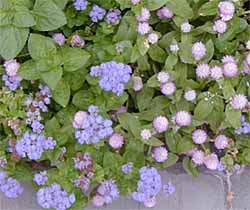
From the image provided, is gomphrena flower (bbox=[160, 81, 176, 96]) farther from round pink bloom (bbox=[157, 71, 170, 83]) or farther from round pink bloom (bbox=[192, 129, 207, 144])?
round pink bloom (bbox=[192, 129, 207, 144])

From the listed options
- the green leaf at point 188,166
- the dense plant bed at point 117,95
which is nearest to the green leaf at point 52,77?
the dense plant bed at point 117,95

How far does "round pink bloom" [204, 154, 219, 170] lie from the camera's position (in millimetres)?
2020

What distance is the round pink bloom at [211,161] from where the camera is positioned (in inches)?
79.5

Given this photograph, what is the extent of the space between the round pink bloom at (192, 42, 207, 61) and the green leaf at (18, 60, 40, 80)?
497 mm

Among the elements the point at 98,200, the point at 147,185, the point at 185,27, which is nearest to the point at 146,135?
the point at 147,185

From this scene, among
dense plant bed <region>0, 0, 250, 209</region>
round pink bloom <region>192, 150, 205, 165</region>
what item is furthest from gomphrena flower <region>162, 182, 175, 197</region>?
round pink bloom <region>192, 150, 205, 165</region>

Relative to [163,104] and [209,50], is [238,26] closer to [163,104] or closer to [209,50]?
[209,50]

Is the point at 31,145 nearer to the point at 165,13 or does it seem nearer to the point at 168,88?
the point at 168,88

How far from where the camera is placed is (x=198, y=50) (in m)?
1.99

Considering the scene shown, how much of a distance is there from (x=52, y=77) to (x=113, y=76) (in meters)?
0.19

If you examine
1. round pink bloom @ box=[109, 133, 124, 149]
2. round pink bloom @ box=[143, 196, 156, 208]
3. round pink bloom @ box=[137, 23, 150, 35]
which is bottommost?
round pink bloom @ box=[143, 196, 156, 208]

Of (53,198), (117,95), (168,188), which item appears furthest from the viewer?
(168,188)

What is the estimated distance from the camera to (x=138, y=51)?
6.59ft

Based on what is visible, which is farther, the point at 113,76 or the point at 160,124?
the point at 160,124
